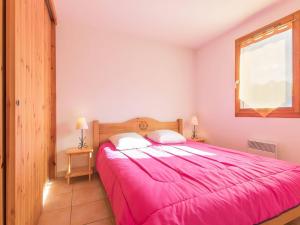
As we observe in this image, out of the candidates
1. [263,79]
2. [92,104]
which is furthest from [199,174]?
[92,104]

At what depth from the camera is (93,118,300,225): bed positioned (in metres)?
0.96

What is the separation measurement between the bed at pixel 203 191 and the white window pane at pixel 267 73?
42.4 inches

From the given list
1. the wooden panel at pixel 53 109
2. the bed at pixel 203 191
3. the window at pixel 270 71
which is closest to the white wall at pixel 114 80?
the wooden panel at pixel 53 109

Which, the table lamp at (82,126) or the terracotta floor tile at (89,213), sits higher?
the table lamp at (82,126)

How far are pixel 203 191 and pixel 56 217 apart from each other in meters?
1.52

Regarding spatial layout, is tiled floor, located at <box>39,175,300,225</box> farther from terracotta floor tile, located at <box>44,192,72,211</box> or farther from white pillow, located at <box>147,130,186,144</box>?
white pillow, located at <box>147,130,186,144</box>

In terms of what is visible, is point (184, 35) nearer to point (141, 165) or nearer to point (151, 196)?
point (141, 165)

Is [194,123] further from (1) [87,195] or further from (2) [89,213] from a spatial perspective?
(2) [89,213]

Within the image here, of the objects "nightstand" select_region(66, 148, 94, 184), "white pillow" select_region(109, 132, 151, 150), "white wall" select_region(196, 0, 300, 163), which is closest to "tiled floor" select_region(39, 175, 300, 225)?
"nightstand" select_region(66, 148, 94, 184)

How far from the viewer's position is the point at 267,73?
8.00 ft

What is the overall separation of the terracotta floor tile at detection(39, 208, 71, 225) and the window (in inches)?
112

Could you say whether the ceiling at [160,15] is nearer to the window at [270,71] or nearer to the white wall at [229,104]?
the white wall at [229,104]

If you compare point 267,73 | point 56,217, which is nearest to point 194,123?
point 267,73

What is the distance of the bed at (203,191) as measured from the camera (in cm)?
96
